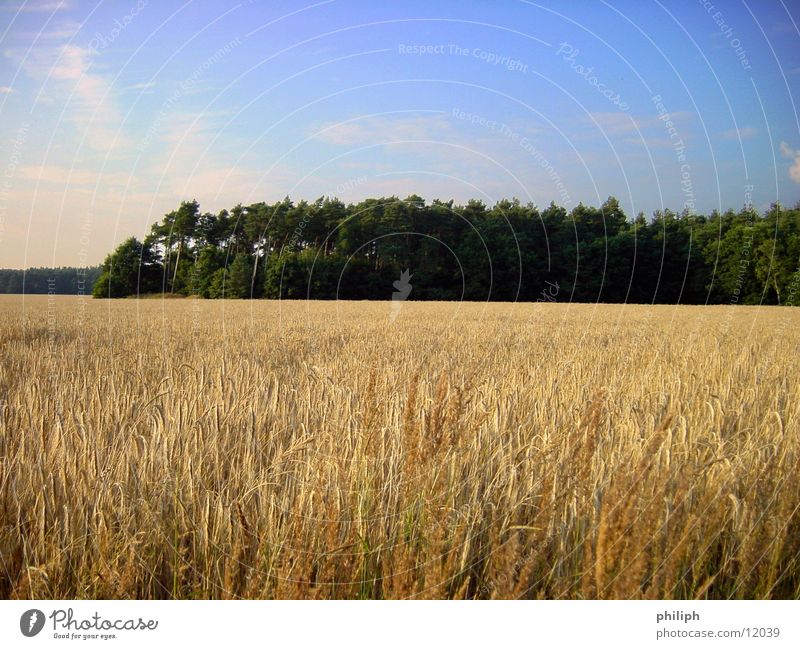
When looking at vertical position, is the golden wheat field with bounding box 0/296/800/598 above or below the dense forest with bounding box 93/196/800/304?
below

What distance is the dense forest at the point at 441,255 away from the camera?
20000 millimetres

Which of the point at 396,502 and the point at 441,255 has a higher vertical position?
the point at 441,255

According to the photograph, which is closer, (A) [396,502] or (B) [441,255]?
(A) [396,502]

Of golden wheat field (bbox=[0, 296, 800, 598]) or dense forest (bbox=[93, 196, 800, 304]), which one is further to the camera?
dense forest (bbox=[93, 196, 800, 304])

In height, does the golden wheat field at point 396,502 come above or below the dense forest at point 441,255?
below

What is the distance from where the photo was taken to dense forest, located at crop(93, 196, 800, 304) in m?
20.0

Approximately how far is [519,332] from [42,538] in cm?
1041

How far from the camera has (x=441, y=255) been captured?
26438 mm

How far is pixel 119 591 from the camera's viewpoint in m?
2.16

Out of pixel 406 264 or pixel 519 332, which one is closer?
pixel 519 332

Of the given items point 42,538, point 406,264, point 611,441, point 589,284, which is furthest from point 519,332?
point 589,284

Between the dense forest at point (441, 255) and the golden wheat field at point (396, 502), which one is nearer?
the golden wheat field at point (396, 502)
